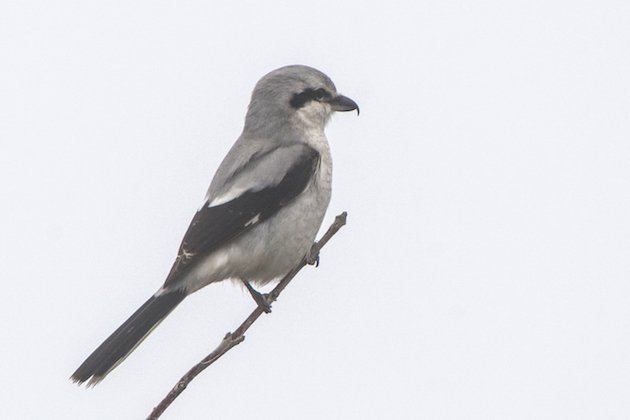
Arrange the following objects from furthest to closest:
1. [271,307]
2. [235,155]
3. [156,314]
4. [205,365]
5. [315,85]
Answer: [315,85]
[235,155]
[271,307]
[156,314]
[205,365]

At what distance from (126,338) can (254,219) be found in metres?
0.94

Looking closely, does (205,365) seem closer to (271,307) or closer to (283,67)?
(271,307)

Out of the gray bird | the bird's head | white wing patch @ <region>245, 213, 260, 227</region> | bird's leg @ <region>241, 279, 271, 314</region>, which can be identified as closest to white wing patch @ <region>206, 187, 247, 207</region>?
the gray bird

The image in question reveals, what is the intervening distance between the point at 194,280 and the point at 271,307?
0.39m

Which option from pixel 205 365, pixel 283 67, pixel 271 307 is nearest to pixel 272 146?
pixel 283 67

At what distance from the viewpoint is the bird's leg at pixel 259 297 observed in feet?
15.7

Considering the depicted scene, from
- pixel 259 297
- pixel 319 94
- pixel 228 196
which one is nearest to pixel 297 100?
pixel 319 94

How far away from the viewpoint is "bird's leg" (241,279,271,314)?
15.7ft

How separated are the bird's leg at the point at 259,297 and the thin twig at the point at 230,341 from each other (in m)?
0.04

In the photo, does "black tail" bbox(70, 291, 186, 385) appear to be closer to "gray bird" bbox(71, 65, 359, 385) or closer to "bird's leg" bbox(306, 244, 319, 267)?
"gray bird" bbox(71, 65, 359, 385)

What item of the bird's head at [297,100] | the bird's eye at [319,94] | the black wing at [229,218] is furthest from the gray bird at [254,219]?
the bird's eye at [319,94]

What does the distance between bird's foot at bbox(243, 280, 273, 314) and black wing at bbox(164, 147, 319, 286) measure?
33 centimetres

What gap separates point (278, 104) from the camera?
5555 millimetres

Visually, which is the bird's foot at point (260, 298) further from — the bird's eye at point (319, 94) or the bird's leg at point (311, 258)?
the bird's eye at point (319, 94)
